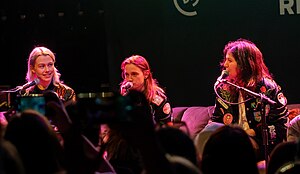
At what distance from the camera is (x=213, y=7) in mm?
6418

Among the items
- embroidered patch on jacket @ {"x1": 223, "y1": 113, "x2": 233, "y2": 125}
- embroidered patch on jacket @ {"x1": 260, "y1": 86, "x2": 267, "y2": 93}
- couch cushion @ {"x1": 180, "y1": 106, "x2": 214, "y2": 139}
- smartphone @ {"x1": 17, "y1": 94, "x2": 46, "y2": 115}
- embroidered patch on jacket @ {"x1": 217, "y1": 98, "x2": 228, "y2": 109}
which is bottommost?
couch cushion @ {"x1": 180, "y1": 106, "x2": 214, "y2": 139}

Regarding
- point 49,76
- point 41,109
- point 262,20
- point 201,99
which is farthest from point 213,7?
point 41,109

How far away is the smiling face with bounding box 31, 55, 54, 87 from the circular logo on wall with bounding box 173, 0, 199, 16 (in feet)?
6.15

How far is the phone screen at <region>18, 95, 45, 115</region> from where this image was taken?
205 centimetres

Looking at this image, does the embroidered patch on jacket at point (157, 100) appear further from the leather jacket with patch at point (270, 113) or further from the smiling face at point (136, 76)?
the leather jacket with patch at point (270, 113)

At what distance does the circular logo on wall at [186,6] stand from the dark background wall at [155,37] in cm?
1

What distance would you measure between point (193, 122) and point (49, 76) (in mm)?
1434

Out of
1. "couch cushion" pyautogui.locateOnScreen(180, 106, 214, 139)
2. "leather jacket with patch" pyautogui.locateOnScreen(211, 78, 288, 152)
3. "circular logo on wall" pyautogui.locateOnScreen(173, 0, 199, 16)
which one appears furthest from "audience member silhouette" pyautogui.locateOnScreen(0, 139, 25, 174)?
"circular logo on wall" pyautogui.locateOnScreen(173, 0, 199, 16)

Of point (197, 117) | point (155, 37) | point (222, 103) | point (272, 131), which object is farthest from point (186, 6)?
point (272, 131)

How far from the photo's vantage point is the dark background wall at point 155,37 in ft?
20.5

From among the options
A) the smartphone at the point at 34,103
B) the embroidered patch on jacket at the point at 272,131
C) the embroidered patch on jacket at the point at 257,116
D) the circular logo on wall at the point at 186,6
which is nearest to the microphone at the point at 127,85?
the embroidered patch on jacket at the point at 257,116

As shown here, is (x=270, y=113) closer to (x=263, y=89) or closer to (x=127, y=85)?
(x=263, y=89)

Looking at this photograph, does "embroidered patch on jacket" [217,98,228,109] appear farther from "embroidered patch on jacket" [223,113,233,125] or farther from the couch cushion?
the couch cushion

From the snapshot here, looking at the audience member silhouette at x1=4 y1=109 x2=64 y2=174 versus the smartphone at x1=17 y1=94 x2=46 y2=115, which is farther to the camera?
the smartphone at x1=17 y1=94 x2=46 y2=115
